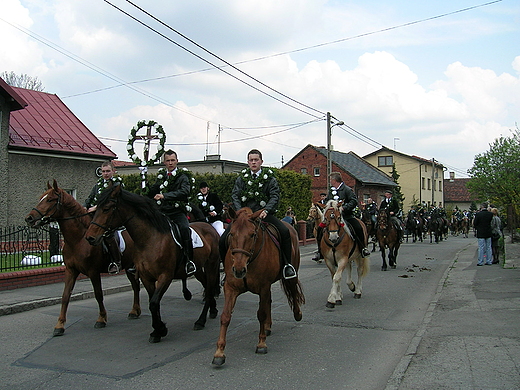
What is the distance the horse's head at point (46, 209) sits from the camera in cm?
782

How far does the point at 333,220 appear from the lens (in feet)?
31.7

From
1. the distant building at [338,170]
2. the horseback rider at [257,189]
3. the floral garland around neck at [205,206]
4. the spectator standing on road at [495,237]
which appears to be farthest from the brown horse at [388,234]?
the distant building at [338,170]

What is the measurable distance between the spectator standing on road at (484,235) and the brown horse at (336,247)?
782cm

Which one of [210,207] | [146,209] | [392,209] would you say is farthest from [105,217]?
[392,209]

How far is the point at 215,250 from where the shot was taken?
8.81 meters

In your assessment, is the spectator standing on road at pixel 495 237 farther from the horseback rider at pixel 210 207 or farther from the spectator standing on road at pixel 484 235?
the horseback rider at pixel 210 207

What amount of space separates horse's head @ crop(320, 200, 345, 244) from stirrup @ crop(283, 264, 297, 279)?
9.19 feet

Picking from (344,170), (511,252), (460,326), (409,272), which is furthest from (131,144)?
(344,170)

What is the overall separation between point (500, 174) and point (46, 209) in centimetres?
3430

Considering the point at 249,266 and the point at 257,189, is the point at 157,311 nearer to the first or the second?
the point at 249,266

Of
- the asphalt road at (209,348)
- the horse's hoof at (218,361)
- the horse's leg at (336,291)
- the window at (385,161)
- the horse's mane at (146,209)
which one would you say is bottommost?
the asphalt road at (209,348)

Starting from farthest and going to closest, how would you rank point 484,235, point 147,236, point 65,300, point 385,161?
1. point 385,161
2. point 484,235
3. point 65,300
4. point 147,236

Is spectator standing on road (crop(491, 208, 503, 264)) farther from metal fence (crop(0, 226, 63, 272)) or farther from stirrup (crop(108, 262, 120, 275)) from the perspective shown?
metal fence (crop(0, 226, 63, 272))

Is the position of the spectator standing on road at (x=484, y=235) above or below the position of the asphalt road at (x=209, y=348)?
above
